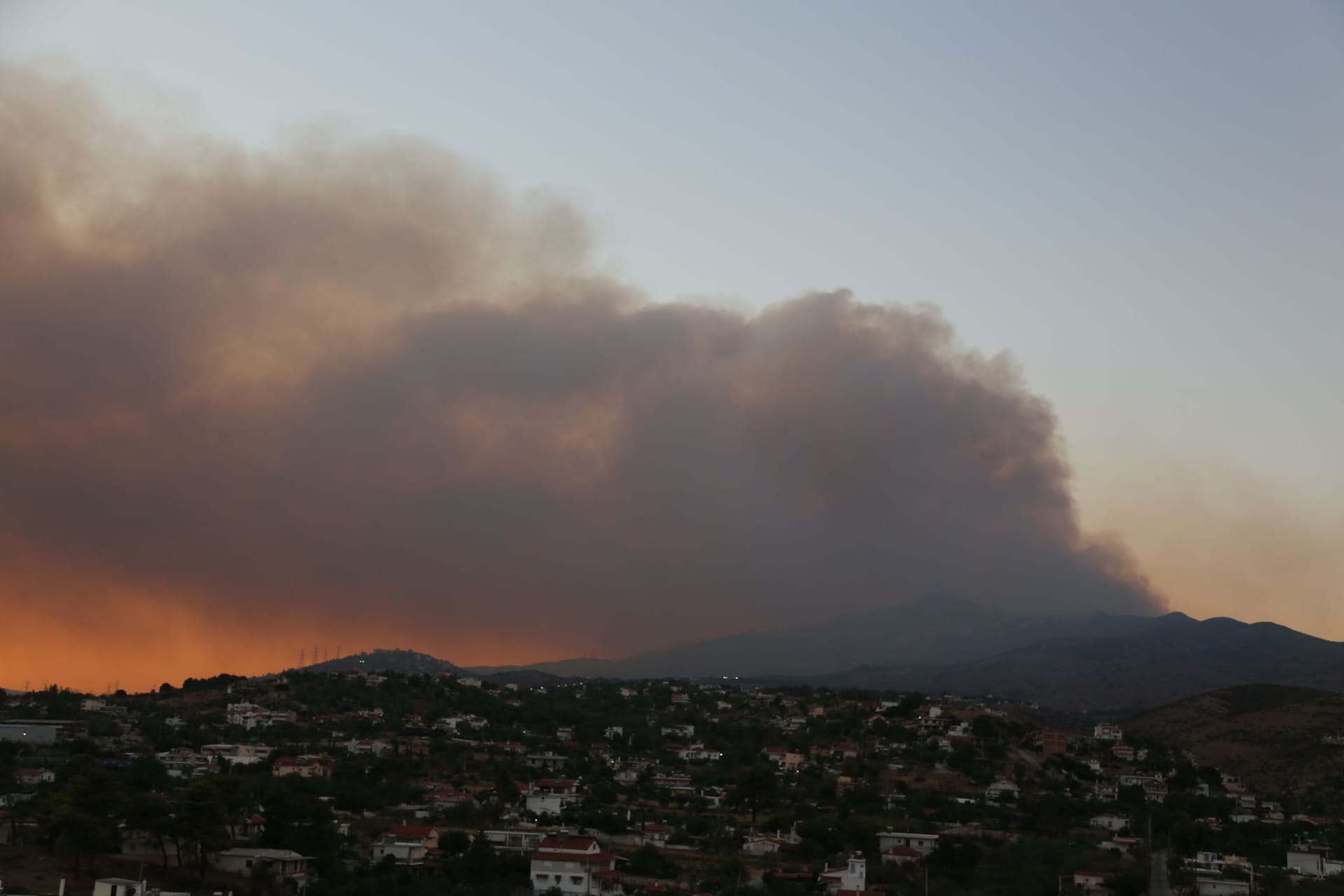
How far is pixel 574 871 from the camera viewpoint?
45812mm

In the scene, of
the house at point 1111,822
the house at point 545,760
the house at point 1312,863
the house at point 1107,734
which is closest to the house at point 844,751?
the house at point 545,760

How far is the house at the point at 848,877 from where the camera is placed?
46.9 metres

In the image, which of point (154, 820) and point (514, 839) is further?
point (514, 839)

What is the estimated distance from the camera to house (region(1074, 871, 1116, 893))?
4600 cm

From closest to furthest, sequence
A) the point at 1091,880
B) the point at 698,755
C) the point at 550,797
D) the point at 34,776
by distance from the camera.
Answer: the point at 1091,880
the point at 34,776
the point at 550,797
the point at 698,755

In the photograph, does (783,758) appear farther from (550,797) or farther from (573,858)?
(573,858)

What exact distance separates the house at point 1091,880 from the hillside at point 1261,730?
45.3m

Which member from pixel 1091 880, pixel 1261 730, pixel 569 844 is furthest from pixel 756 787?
pixel 1261 730

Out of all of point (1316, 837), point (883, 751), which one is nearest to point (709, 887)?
point (1316, 837)

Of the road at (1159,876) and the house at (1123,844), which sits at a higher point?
the road at (1159,876)

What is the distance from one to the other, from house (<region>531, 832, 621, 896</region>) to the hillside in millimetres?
57640

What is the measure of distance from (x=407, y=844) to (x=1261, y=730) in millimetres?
77995

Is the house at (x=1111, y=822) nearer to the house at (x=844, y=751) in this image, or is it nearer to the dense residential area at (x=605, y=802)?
the dense residential area at (x=605, y=802)

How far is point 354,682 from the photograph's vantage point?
4813 inches
